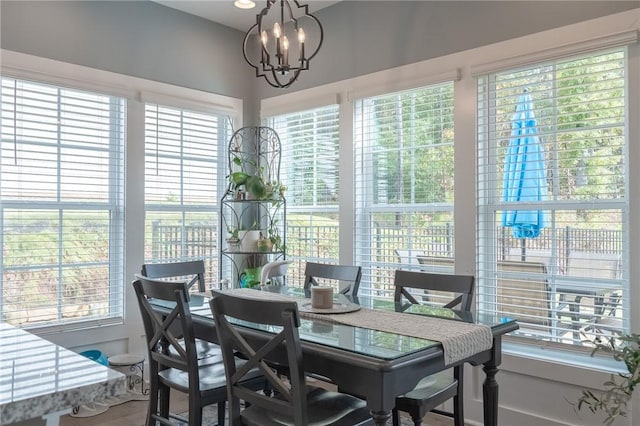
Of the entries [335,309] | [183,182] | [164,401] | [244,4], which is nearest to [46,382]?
[335,309]

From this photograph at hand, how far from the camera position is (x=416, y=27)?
343 cm

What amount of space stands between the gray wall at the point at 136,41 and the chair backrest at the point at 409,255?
200cm

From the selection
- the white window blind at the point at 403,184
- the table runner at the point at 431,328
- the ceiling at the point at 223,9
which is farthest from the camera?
the ceiling at the point at 223,9

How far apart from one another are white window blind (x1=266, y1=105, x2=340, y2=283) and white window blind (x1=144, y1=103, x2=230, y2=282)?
607 mm

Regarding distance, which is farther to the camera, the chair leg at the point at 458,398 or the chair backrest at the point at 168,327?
the chair leg at the point at 458,398

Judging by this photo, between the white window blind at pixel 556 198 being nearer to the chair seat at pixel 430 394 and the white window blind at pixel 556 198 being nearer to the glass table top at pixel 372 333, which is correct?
the glass table top at pixel 372 333

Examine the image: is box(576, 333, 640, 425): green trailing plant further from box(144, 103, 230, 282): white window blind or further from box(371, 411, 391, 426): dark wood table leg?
box(144, 103, 230, 282): white window blind

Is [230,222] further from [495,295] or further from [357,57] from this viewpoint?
[495,295]

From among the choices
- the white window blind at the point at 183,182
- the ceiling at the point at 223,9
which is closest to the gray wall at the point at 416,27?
the ceiling at the point at 223,9

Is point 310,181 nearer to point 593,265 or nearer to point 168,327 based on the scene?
point 168,327

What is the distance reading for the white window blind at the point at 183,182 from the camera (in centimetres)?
390

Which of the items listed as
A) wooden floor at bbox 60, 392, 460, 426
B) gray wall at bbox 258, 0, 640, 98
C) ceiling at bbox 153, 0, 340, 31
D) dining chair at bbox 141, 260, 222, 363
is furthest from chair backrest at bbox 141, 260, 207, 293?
ceiling at bbox 153, 0, 340, 31

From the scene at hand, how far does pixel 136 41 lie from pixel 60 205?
137cm

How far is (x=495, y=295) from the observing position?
3078 mm
